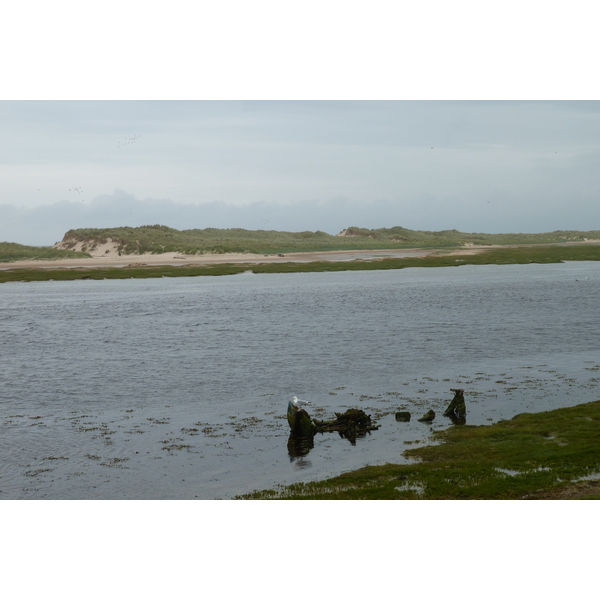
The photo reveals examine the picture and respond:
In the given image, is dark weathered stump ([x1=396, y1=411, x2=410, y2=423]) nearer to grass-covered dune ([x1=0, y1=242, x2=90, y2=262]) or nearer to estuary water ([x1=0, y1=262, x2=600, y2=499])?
estuary water ([x1=0, y1=262, x2=600, y2=499])

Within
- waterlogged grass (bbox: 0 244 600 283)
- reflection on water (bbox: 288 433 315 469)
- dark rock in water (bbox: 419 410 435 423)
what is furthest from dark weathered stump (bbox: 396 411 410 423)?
waterlogged grass (bbox: 0 244 600 283)

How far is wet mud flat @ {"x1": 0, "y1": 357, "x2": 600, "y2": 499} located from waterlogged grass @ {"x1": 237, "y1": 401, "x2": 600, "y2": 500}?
3.51 ft

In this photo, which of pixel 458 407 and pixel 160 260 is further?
pixel 160 260

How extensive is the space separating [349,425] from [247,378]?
10.2 metres

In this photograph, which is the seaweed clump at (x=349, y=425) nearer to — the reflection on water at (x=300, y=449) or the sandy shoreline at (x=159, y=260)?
the reflection on water at (x=300, y=449)

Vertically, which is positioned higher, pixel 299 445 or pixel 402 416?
pixel 402 416

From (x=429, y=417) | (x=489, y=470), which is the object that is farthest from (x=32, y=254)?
(x=489, y=470)

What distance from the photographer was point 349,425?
20.7 meters

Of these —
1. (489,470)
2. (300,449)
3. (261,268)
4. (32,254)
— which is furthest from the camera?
(32,254)

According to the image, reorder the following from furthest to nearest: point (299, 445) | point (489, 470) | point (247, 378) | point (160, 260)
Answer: point (160, 260) → point (247, 378) → point (299, 445) → point (489, 470)

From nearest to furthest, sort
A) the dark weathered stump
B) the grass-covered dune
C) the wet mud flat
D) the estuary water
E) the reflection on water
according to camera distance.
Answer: the wet mud flat → the reflection on water → the estuary water → the dark weathered stump → the grass-covered dune

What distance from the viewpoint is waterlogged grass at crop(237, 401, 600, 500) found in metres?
14.5

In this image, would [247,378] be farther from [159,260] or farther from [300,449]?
[159,260]

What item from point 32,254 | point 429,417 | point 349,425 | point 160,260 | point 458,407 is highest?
point 32,254
